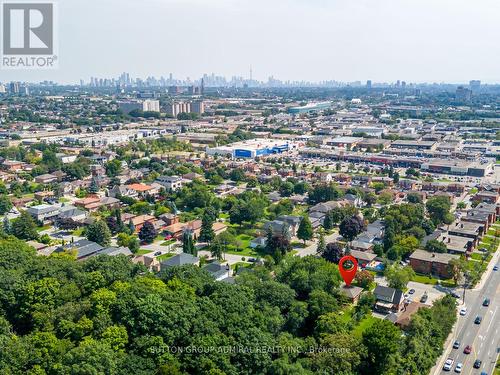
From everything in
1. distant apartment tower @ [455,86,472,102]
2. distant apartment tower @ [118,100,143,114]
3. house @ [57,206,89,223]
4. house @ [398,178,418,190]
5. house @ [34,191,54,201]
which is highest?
distant apartment tower @ [455,86,472,102]

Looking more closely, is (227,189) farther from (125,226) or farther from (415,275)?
(415,275)

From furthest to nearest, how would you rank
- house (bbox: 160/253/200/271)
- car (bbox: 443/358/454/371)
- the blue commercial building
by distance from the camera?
the blue commercial building, house (bbox: 160/253/200/271), car (bbox: 443/358/454/371)

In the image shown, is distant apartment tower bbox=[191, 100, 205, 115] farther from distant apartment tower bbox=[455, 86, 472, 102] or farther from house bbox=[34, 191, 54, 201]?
distant apartment tower bbox=[455, 86, 472, 102]

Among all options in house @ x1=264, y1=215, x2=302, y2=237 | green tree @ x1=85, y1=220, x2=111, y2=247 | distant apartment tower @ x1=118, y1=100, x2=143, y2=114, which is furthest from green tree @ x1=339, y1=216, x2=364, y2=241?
distant apartment tower @ x1=118, y1=100, x2=143, y2=114

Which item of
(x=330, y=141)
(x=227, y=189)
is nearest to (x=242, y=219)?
(x=227, y=189)

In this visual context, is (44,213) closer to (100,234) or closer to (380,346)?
(100,234)

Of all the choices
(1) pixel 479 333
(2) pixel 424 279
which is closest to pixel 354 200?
(2) pixel 424 279
